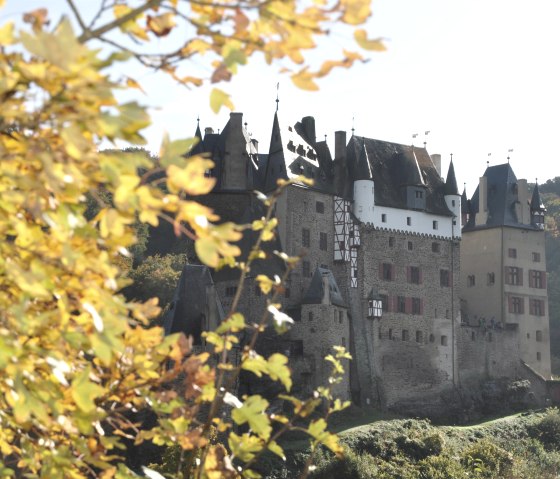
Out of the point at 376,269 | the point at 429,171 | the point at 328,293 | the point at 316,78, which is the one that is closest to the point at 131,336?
the point at 316,78

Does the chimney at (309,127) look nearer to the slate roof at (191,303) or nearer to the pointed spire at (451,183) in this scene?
the pointed spire at (451,183)

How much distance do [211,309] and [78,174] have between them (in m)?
36.5

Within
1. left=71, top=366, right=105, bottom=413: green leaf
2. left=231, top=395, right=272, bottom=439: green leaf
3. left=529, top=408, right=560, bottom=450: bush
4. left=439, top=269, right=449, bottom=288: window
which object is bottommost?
left=529, top=408, right=560, bottom=450: bush

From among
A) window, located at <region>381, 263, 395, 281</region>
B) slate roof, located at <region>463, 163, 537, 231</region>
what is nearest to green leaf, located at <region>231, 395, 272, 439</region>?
window, located at <region>381, 263, 395, 281</region>

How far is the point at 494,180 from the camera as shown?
2406 inches

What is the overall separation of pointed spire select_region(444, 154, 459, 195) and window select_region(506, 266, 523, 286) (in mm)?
6115

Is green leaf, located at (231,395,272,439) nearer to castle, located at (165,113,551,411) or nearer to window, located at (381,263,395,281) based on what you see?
castle, located at (165,113,551,411)

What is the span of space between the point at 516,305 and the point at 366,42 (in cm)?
5509

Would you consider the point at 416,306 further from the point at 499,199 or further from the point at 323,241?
the point at 499,199

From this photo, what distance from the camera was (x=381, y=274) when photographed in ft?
166

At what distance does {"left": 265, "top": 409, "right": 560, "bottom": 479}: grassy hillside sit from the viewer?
3688 cm

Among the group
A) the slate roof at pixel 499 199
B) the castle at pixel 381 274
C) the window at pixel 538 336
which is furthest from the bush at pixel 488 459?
the slate roof at pixel 499 199

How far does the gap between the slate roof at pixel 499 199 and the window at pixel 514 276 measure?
8.78 feet

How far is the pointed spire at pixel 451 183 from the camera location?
5503cm
